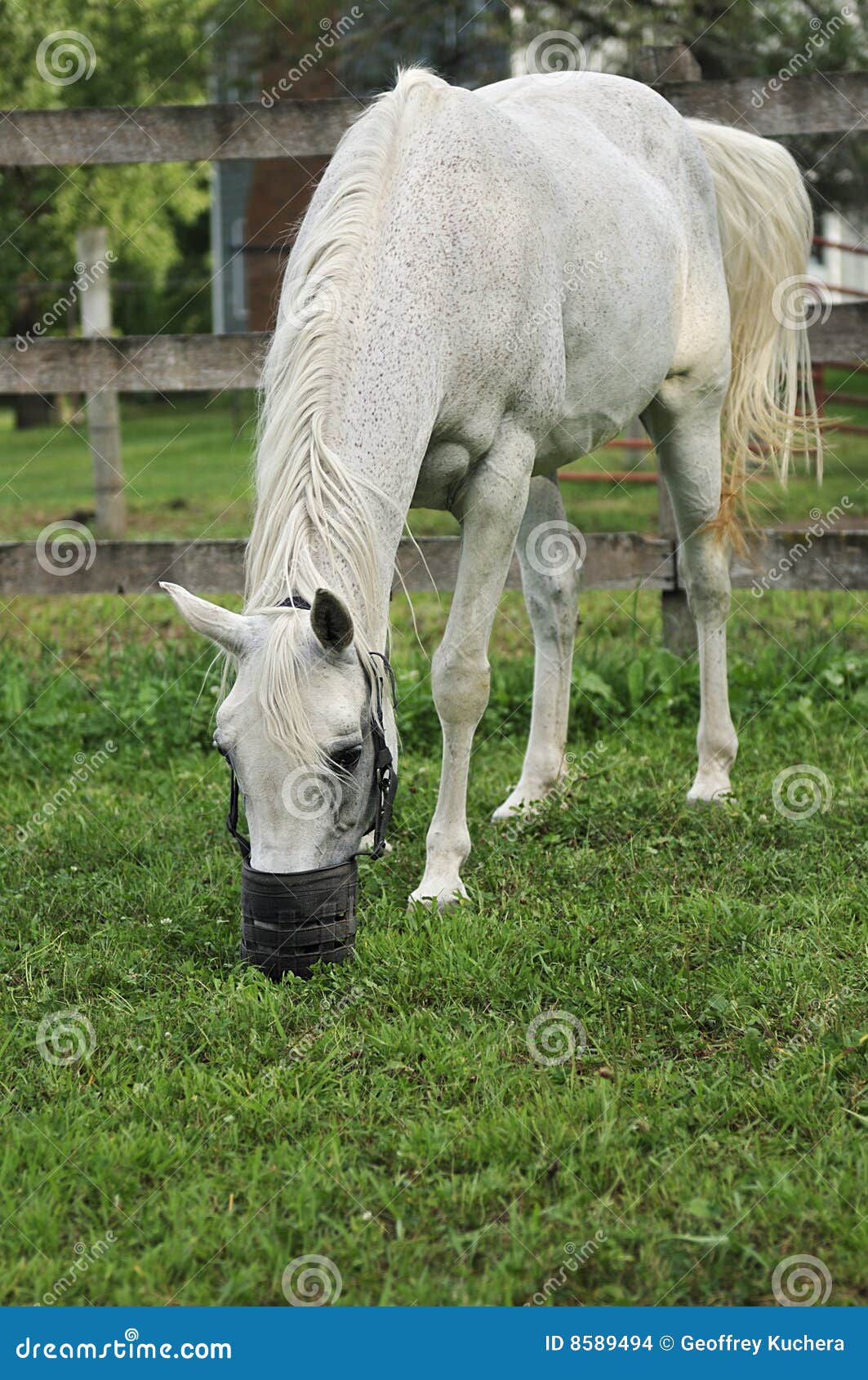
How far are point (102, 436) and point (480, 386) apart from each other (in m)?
5.72

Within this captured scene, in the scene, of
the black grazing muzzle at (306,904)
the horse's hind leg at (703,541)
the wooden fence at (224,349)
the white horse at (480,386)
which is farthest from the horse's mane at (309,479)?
the wooden fence at (224,349)

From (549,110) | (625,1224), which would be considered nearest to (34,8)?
(549,110)

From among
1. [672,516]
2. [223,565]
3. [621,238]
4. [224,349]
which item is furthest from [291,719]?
[672,516]

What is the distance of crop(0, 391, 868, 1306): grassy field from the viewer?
2389 millimetres

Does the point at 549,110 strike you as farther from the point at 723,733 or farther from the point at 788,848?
the point at 788,848

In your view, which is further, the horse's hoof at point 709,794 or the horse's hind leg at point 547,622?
the horse's hind leg at point 547,622

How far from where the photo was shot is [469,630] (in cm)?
392

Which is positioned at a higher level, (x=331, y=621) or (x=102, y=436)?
(x=331, y=621)

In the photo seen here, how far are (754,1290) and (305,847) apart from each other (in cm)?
133

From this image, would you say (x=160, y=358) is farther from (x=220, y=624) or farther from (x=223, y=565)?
(x=220, y=624)

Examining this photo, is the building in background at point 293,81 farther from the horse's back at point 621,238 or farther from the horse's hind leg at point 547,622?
the horse's hind leg at point 547,622

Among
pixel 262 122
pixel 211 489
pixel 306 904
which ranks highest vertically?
pixel 262 122

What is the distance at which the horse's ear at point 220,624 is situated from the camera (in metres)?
3.03

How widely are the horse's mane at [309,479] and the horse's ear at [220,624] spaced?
0.08 metres
